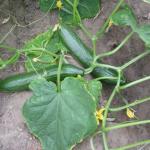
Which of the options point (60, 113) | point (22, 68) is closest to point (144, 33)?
point (60, 113)

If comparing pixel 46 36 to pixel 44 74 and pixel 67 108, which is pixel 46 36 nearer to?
pixel 44 74

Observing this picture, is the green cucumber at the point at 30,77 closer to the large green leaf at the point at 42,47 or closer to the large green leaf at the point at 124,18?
the large green leaf at the point at 42,47

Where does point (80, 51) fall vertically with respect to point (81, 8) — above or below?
below

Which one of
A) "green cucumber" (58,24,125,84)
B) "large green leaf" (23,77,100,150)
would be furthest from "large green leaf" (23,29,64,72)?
"large green leaf" (23,77,100,150)

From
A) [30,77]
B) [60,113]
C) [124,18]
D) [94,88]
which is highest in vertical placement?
[124,18]

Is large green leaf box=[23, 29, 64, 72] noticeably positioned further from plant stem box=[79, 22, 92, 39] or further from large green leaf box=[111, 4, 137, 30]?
large green leaf box=[111, 4, 137, 30]

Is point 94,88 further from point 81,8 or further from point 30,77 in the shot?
point 81,8
